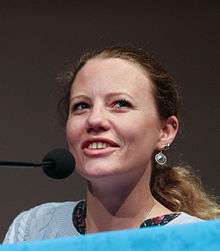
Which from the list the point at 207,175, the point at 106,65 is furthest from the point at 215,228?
the point at 207,175

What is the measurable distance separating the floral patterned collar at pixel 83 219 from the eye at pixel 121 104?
0.20m

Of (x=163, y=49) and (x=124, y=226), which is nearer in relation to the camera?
(x=124, y=226)

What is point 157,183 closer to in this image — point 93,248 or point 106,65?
point 106,65

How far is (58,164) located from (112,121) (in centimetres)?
20

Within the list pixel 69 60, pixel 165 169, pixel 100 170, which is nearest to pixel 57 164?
pixel 100 170

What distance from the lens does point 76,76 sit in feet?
4.25

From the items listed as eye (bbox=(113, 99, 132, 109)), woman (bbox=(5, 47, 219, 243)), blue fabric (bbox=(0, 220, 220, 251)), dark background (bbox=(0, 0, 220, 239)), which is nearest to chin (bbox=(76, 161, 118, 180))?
woman (bbox=(5, 47, 219, 243))

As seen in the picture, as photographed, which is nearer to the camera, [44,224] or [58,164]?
[58,164]

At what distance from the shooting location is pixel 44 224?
132 centimetres

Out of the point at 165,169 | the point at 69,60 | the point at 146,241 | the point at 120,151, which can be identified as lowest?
the point at 69,60

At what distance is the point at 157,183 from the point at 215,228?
647mm

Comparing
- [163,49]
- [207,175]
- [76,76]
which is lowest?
[207,175]

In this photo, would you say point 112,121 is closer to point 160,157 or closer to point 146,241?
point 160,157

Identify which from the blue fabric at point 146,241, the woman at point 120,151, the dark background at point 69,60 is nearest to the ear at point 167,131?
the woman at point 120,151
